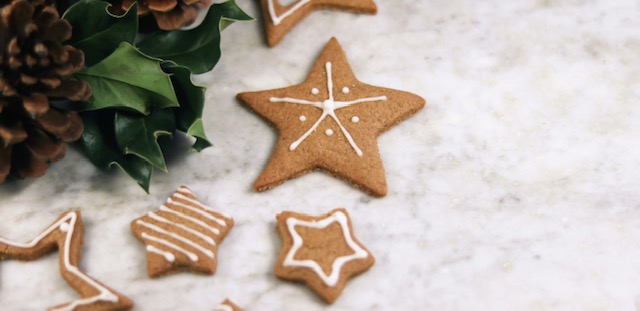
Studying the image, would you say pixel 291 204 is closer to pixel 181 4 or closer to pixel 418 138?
pixel 418 138

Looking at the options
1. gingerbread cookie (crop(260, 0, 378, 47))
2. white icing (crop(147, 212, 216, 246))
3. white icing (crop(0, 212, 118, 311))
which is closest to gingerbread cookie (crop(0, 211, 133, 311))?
white icing (crop(0, 212, 118, 311))

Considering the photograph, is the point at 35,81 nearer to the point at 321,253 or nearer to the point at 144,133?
the point at 144,133

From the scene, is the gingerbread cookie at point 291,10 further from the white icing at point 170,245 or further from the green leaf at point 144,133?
the white icing at point 170,245

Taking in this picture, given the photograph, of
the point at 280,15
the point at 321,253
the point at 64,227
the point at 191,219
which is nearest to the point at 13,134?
the point at 64,227

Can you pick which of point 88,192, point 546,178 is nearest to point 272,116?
point 88,192

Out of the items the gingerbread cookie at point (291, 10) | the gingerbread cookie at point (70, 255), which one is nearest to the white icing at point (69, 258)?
the gingerbread cookie at point (70, 255)

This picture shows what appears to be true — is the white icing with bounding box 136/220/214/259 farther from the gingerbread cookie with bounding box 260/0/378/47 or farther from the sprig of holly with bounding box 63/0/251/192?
the gingerbread cookie with bounding box 260/0/378/47
